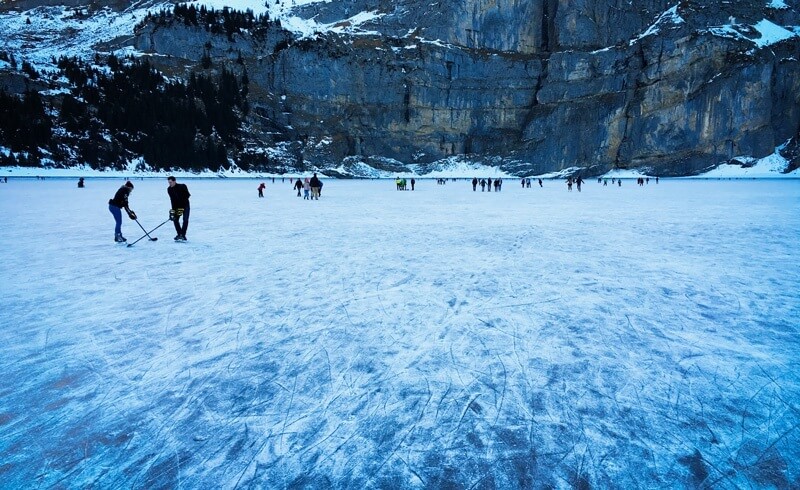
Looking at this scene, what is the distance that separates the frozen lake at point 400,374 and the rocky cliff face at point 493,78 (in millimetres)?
101223

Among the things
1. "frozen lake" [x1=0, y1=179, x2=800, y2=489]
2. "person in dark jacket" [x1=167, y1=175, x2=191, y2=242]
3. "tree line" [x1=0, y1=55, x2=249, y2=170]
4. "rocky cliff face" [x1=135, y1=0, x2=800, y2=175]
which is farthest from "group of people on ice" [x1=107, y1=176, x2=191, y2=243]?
"rocky cliff face" [x1=135, y1=0, x2=800, y2=175]

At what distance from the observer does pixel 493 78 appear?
106m

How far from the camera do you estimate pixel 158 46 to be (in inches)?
4451

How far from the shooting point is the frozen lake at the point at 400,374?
208 centimetres

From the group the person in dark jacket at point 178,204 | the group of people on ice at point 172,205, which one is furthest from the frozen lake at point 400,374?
the person in dark jacket at point 178,204

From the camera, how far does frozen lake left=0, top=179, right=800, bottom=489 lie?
208 cm

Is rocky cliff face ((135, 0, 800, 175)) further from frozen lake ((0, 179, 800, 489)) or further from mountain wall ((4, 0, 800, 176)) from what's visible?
frozen lake ((0, 179, 800, 489))

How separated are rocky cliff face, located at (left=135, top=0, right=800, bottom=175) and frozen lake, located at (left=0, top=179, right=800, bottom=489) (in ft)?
332

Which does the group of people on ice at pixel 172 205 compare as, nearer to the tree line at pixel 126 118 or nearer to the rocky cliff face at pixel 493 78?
the tree line at pixel 126 118

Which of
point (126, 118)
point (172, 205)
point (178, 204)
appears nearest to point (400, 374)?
point (172, 205)

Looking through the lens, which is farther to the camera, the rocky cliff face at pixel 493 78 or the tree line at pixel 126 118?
the rocky cliff face at pixel 493 78

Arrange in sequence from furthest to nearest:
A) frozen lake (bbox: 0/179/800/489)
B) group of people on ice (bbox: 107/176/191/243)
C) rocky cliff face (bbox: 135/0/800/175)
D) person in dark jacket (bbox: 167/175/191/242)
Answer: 1. rocky cliff face (bbox: 135/0/800/175)
2. person in dark jacket (bbox: 167/175/191/242)
3. group of people on ice (bbox: 107/176/191/243)
4. frozen lake (bbox: 0/179/800/489)

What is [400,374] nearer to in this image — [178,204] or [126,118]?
[178,204]

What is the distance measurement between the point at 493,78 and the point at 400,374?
11568 centimetres
